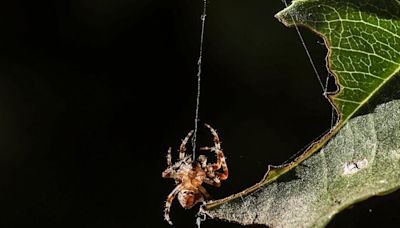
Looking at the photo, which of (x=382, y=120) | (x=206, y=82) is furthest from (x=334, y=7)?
(x=206, y=82)

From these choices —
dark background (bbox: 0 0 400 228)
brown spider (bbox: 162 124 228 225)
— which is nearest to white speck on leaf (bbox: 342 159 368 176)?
brown spider (bbox: 162 124 228 225)

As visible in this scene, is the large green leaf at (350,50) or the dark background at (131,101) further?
the dark background at (131,101)

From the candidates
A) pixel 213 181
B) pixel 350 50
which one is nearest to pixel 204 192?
pixel 213 181

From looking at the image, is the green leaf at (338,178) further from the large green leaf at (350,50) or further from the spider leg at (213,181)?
the spider leg at (213,181)

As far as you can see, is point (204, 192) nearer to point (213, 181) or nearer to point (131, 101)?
point (213, 181)

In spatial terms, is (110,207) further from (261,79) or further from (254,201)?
(254,201)

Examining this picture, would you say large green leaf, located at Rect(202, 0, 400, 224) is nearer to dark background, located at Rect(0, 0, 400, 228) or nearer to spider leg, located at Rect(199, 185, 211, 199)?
spider leg, located at Rect(199, 185, 211, 199)

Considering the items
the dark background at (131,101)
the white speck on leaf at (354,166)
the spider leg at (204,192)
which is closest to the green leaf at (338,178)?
the white speck on leaf at (354,166)
